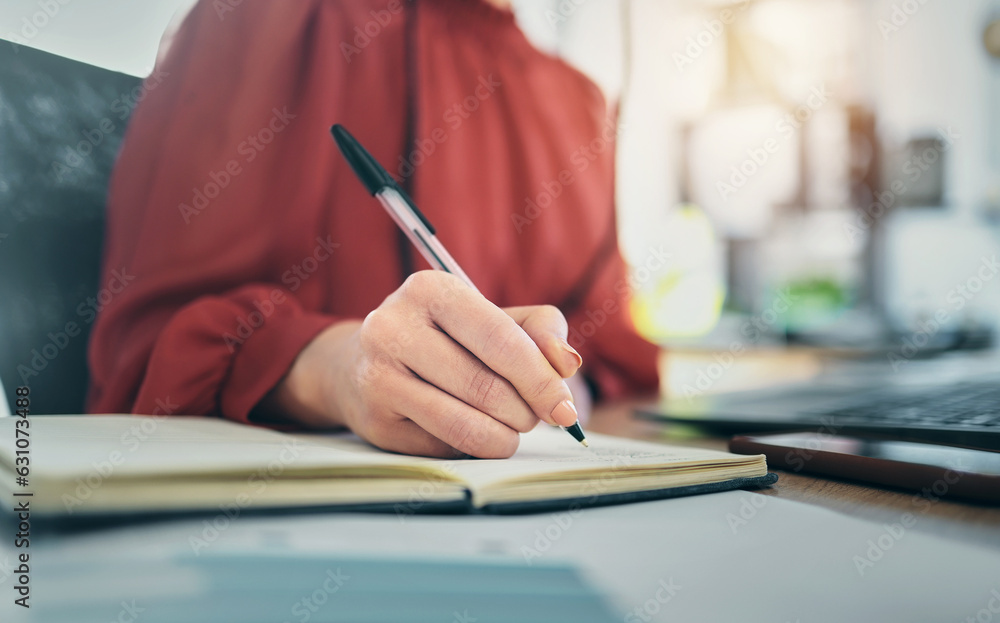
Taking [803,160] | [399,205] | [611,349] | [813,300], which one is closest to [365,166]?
[399,205]

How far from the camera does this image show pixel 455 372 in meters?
0.32

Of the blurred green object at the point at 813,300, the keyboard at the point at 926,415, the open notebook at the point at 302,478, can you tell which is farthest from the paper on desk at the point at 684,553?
the blurred green object at the point at 813,300

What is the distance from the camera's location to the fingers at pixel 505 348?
Result: 12.1 inches

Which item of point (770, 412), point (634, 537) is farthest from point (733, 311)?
point (634, 537)

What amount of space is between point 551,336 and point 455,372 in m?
0.05

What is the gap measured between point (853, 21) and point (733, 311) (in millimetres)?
1218

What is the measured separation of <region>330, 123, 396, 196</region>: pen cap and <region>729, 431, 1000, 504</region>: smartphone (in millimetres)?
Answer: 282

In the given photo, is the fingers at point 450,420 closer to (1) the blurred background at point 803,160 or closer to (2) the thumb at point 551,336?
(2) the thumb at point 551,336

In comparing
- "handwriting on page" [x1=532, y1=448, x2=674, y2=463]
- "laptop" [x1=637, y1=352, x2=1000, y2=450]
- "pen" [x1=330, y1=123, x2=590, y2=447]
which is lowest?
"laptop" [x1=637, y1=352, x2=1000, y2=450]

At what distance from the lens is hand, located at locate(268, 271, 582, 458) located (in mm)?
309

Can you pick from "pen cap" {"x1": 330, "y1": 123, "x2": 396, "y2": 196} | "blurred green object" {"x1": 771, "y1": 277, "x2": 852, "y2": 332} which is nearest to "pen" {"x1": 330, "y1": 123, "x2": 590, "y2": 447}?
"pen cap" {"x1": 330, "y1": 123, "x2": 396, "y2": 196}

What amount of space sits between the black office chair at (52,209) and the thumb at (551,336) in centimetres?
48

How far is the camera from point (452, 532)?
22cm

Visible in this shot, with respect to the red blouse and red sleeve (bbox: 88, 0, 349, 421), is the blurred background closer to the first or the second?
the red blouse
